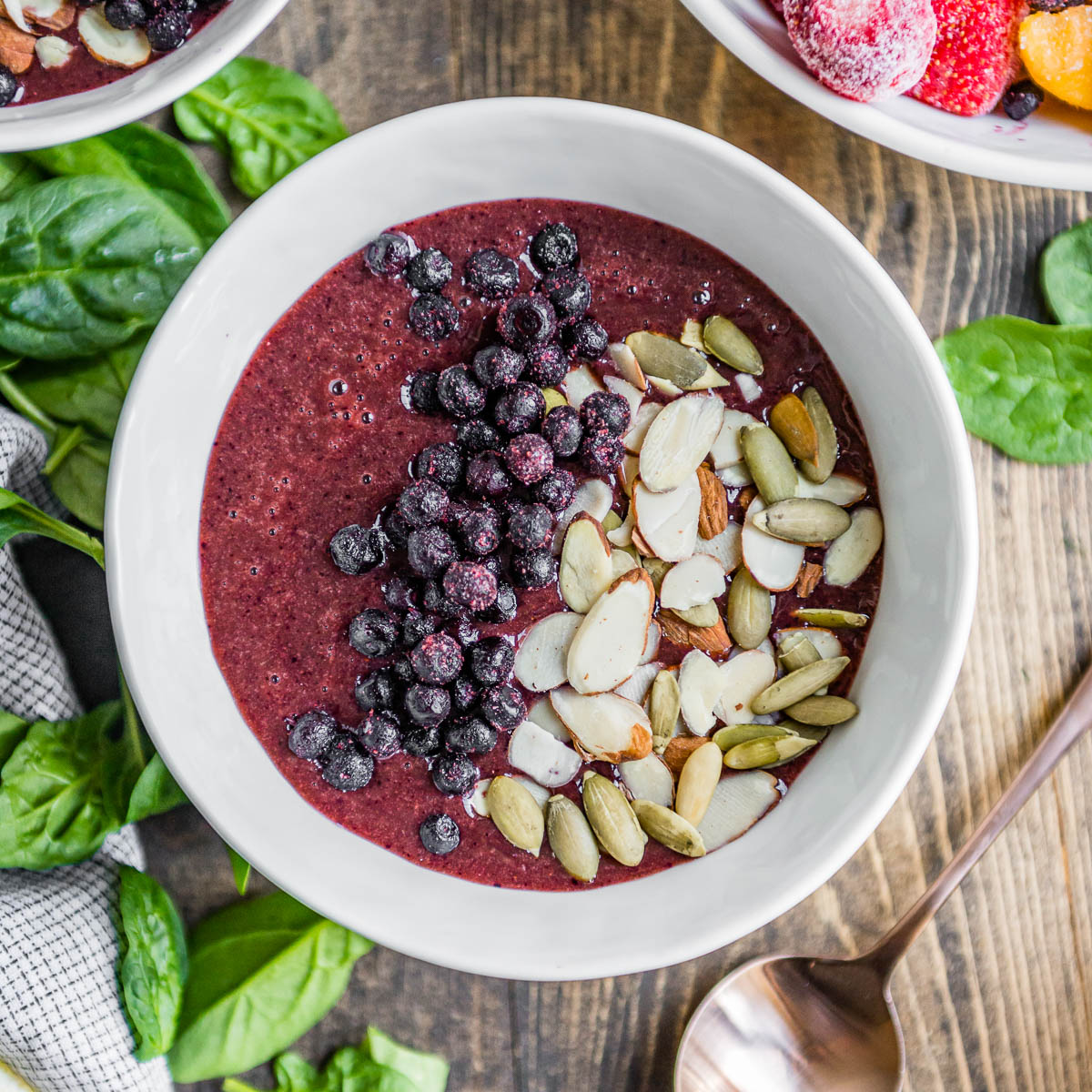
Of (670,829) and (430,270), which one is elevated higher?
(430,270)

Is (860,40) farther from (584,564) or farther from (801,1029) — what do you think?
(801,1029)

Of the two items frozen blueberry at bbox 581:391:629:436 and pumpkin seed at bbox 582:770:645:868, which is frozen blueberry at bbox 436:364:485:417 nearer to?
frozen blueberry at bbox 581:391:629:436

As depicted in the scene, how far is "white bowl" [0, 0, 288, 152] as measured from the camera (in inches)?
37.0

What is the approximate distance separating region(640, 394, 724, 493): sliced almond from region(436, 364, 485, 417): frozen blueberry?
18cm

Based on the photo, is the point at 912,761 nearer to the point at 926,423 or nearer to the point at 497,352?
the point at 926,423

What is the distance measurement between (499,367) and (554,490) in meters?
0.13

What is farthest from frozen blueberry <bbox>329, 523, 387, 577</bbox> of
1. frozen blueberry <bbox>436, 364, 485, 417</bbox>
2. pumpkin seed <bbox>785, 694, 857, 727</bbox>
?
pumpkin seed <bbox>785, 694, 857, 727</bbox>

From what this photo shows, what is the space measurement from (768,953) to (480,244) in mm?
877

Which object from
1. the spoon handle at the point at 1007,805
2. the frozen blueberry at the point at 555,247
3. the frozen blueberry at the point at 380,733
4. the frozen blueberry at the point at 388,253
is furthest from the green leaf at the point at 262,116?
the spoon handle at the point at 1007,805

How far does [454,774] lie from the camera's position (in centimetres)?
103

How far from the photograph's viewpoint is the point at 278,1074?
47.7 inches

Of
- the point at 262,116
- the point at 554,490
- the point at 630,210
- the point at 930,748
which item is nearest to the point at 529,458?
the point at 554,490

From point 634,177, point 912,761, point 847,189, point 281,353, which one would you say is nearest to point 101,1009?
point 281,353

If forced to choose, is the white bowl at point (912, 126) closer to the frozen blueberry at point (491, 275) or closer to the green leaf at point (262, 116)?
the frozen blueberry at point (491, 275)
